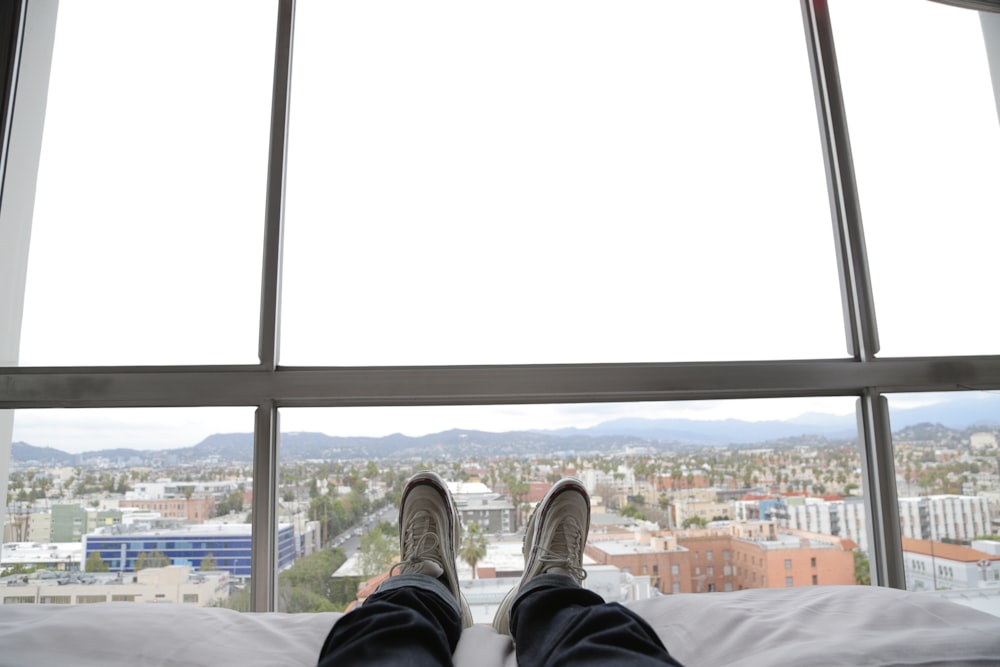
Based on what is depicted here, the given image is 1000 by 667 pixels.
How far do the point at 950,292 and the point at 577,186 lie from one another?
3.61 feet

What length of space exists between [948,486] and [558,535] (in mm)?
1140

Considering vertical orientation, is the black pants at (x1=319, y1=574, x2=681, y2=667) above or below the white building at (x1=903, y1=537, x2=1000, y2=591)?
above

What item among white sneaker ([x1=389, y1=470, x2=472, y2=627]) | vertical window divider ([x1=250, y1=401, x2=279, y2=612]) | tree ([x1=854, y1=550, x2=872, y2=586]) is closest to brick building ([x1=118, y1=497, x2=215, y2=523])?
vertical window divider ([x1=250, y1=401, x2=279, y2=612])

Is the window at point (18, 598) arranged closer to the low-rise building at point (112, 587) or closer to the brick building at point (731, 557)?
the low-rise building at point (112, 587)

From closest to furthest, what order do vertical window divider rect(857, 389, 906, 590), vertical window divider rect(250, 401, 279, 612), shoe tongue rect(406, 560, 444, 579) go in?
Result: shoe tongue rect(406, 560, 444, 579) < vertical window divider rect(250, 401, 279, 612) < vertical window divider rect(857, 389, 906, 590)

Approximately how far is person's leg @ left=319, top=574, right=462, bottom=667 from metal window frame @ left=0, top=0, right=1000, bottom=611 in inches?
25.1

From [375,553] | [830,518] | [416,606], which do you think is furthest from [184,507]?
[830,518]

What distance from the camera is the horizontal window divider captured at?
1.43 meters

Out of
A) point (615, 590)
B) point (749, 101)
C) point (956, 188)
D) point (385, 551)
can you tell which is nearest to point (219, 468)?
point (385, 551)

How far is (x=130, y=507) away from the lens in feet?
4.78

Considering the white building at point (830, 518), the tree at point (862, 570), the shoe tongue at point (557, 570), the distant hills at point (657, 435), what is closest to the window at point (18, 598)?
the distant hills at point (657, 435)

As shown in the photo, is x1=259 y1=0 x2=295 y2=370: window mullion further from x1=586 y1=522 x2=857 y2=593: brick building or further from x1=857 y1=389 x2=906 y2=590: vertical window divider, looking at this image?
x1=857 y1=389 x2=906 y2=590: vertical window divider

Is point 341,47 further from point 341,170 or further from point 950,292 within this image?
point 950,292

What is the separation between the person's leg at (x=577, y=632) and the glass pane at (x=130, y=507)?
837mm
